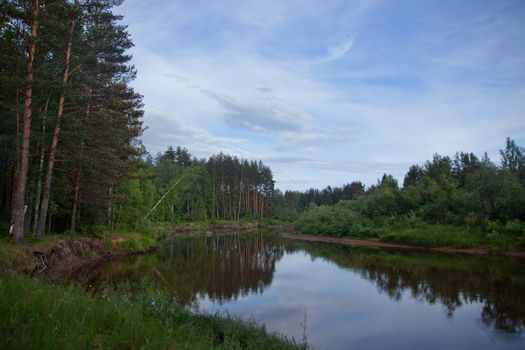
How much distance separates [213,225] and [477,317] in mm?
A: 62402

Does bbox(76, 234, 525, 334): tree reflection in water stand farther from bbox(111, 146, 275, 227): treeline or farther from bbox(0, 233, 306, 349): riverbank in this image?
bbox(111, 146, 275, 227): treeline

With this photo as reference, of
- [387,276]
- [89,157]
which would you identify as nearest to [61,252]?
[89,157]

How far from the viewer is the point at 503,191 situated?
111 feet

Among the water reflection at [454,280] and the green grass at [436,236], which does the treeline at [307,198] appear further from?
the water reflection at [454,280]

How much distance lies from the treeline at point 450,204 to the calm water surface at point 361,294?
679 centimetres

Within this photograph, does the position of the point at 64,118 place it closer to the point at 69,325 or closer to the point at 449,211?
the point at 69,325

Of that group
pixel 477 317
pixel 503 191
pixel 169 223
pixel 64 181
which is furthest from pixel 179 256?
pixel 169 223

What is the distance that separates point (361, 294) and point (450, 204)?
27025mm

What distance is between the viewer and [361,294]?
1775 centimetres

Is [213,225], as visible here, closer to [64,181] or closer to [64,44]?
[64,181]

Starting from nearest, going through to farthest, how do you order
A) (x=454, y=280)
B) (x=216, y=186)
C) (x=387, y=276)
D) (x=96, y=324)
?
(x=96, y=324) < (x=454, y=280) < (x=387, y=276) < (x=216, y=186)

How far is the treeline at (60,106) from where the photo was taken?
14.8 m

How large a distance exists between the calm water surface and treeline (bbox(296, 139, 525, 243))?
6789 mm

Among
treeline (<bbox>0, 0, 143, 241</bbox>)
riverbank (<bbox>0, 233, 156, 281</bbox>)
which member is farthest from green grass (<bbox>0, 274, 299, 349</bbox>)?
treeline (<bbox>0, 0, 143, 241</bbox>)
